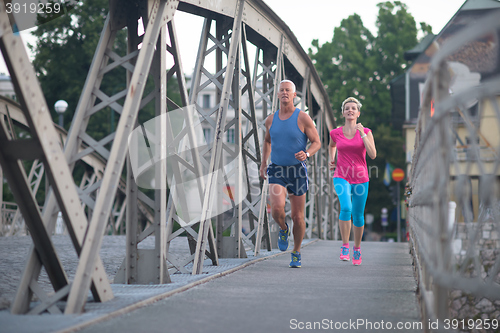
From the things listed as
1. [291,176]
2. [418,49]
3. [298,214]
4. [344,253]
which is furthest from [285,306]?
[418,49]

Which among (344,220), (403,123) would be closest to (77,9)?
(403,123)

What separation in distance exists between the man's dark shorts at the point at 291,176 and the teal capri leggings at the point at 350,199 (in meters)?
0.76

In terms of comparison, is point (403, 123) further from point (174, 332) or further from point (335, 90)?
point (174, 332)

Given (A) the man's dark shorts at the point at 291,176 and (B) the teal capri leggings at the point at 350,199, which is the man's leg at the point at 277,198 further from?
(B) the teal capri leggings at the point at 350,199

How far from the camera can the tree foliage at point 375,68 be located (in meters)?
43.2

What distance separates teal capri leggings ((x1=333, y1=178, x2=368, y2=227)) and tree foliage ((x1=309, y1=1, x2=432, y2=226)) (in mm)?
35154

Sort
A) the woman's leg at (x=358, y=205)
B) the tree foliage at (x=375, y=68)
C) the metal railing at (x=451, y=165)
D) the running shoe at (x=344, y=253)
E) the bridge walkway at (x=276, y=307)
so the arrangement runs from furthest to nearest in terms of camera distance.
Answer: the tree foliage at (x=375, y=68) < the running shoe at (x=344, y=253) < the woman's leg at (x=358, y=205) < the bridge walkway at (x=276, y=307) < the metal railing at (x=451, y=165)

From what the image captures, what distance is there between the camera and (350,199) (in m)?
7.88

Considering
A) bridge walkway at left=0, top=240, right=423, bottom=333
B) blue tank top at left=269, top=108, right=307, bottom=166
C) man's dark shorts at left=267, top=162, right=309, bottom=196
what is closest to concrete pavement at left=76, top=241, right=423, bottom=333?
A: bridge walkway at left=0, top=240, right=423, bottom=333

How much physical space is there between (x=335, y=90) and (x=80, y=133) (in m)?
40.1

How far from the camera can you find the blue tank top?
7.09m

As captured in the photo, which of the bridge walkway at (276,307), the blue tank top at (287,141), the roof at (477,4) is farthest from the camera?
the roof at (477,4)

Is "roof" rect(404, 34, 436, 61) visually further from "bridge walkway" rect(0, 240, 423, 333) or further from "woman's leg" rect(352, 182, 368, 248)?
"bridge walkway" rect(0, 240, 423, 333)

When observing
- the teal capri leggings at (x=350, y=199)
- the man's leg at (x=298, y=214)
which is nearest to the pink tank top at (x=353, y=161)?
the teal capri leggings at (x=350, y=199)
